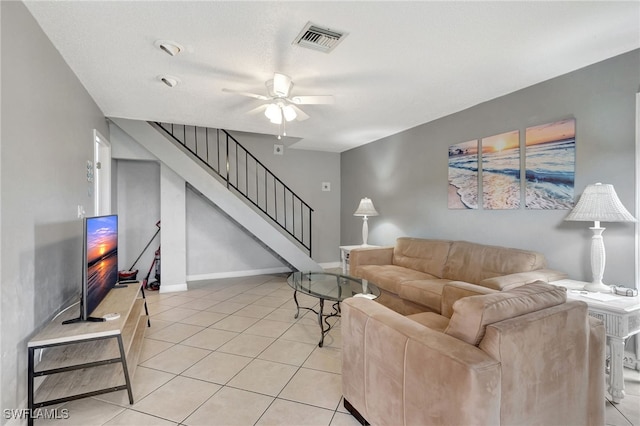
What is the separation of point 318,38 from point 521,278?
8.60 ft

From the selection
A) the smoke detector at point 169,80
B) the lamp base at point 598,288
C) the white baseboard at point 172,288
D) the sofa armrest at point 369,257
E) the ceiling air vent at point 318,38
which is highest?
the smoke detector at point 169,80

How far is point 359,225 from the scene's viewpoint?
5.92 metres

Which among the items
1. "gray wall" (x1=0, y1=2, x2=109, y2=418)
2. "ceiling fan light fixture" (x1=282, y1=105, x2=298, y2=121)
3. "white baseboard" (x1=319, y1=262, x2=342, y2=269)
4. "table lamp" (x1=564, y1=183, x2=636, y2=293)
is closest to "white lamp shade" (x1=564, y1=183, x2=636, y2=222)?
"table lamp" (x1=564, y1=183, x2=636, y2=293)

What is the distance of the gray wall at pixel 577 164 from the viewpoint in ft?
7.94

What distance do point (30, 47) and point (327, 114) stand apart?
2873mm

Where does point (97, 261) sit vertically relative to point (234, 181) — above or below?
below

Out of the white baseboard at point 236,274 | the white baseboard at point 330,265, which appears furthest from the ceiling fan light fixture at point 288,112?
the white baseboard at point 330,265

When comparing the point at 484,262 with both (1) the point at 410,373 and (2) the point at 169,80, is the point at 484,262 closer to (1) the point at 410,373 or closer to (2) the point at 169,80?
(1) the point at 410,373

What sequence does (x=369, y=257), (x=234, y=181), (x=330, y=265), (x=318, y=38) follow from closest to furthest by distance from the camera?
1. (x=318, y=38)
2. (x=369, y=257)
3. (x=234, y=181)
4. (x=330, y=265)

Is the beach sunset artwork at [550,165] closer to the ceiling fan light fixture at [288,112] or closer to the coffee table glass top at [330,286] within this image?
the coffee table glass top at [330,286]

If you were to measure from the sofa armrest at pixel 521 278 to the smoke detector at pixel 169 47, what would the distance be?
3.24 meters

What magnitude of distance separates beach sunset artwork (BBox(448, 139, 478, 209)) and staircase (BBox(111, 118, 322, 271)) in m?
2.59

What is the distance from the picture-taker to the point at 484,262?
123 inches

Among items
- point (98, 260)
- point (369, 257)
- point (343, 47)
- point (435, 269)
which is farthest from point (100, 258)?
point (435, 269)
